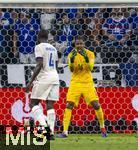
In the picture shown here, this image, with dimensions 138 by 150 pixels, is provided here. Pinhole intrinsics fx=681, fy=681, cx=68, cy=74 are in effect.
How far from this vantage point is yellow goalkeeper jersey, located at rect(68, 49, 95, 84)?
420 inches

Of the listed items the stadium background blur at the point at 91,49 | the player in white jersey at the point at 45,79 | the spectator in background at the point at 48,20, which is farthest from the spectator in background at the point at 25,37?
the player in white jersey at the point at 45,79

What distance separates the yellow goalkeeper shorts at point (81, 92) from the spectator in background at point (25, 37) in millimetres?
945

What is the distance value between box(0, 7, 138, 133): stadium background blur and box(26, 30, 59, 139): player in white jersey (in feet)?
4.41

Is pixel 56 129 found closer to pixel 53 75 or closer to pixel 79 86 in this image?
pixel 79 86

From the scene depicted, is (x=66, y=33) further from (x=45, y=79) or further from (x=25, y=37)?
(x=45, y=79)

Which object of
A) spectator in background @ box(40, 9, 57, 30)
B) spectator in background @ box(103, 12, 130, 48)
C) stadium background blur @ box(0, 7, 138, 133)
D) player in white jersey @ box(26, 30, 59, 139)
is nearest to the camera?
player in white jersey @ box(26, 30, 59, 139)

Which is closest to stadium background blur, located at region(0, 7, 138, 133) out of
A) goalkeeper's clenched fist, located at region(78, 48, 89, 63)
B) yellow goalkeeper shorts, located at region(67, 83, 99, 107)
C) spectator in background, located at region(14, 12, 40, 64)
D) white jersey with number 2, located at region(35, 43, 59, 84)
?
spectator in background, located at region(14, 12, 40, 64)

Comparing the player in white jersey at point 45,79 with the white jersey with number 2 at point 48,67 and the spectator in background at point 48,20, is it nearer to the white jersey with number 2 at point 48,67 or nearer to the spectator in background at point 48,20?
the white jersey with number 2 at point 48,67

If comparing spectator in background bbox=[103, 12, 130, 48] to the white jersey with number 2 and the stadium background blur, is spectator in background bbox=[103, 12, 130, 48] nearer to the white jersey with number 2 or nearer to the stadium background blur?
the stadium background blur

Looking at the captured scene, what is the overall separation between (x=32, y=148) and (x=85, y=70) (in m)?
3.60

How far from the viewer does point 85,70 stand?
35.5ft

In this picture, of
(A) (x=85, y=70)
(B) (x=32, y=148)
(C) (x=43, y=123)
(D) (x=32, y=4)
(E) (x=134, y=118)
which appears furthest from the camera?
(E) (x=134, y=118)

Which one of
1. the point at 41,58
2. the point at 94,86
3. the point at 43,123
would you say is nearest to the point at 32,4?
the point at 41,58

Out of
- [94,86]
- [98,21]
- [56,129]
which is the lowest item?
[56,129]
